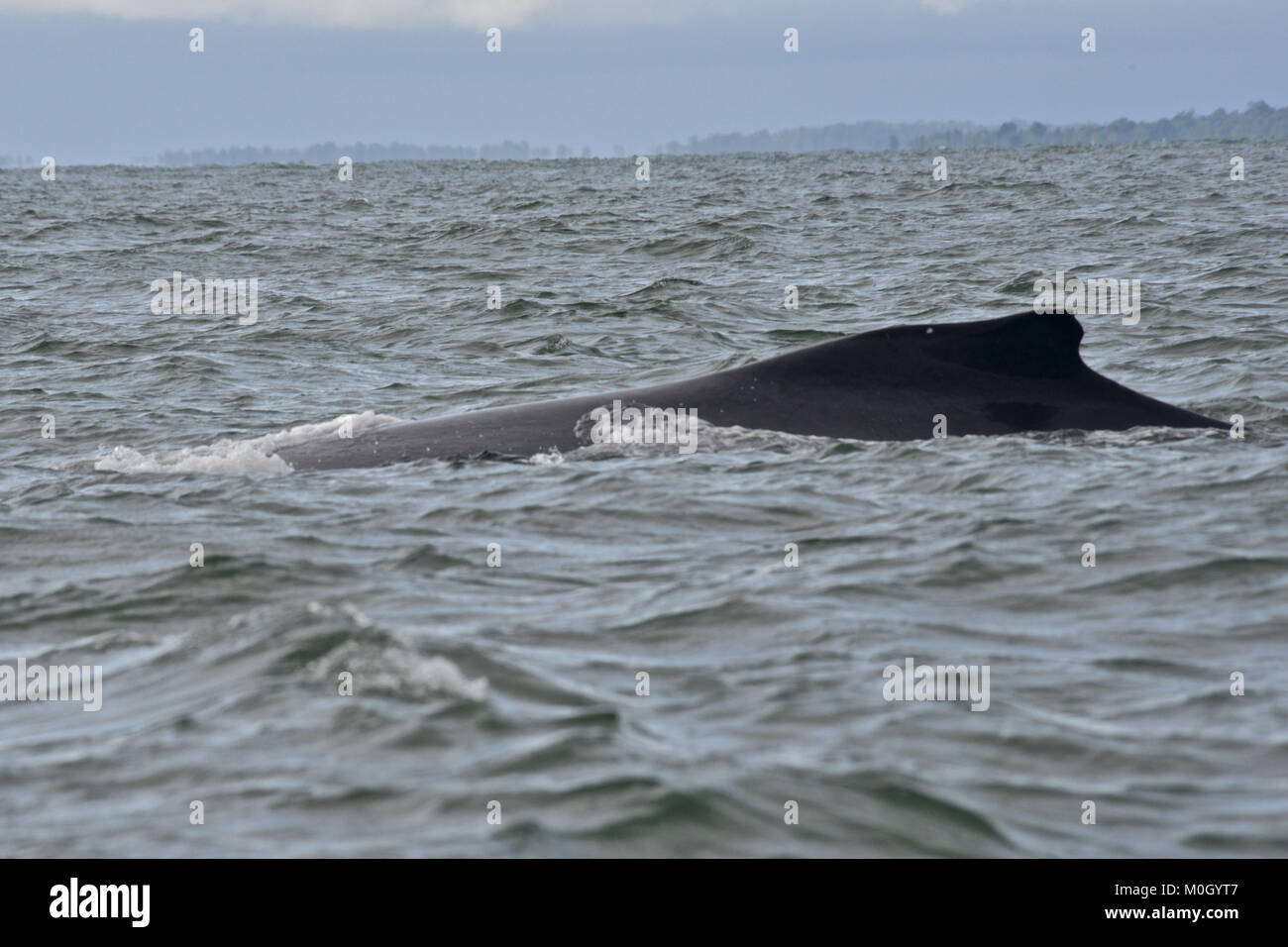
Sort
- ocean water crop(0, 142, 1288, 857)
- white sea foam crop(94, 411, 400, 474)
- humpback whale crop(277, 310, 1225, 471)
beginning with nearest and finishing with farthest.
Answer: ocean water crop(0, 142, 1288, 857) < humpback whale crop(277, 310, 1225, 471) < white sea foam crop(94, 411, 400, 474)

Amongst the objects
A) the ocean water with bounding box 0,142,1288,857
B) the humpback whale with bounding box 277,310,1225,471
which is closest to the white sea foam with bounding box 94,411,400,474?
the ocean water with bounding box 0,142,1288,857

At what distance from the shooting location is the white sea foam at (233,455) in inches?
415

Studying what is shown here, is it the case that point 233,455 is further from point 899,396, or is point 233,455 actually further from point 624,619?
point 624,619

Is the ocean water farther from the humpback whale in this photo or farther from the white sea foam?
the humpback whale

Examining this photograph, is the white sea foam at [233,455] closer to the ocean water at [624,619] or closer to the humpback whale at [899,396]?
the ocean water at [624,619]

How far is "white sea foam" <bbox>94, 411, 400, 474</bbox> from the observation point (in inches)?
415

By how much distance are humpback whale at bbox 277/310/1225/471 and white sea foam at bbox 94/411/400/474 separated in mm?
251

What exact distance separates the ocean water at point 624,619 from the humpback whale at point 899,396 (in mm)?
189

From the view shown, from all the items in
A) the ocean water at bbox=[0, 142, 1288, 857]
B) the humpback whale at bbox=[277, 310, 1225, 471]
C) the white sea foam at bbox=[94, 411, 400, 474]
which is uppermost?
the humpback whale at bbox=[277, 310, 1225, 471]

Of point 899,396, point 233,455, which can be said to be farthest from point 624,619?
point 233,455

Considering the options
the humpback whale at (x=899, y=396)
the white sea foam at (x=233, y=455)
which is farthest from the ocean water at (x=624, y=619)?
the humpback whale at (x=899, y=396)

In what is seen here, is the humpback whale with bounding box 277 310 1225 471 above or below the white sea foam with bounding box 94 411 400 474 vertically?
above

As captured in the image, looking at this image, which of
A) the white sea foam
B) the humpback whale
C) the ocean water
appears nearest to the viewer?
the ocean water

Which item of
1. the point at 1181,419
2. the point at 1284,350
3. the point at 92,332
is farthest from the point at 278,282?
the point at 1181,419
